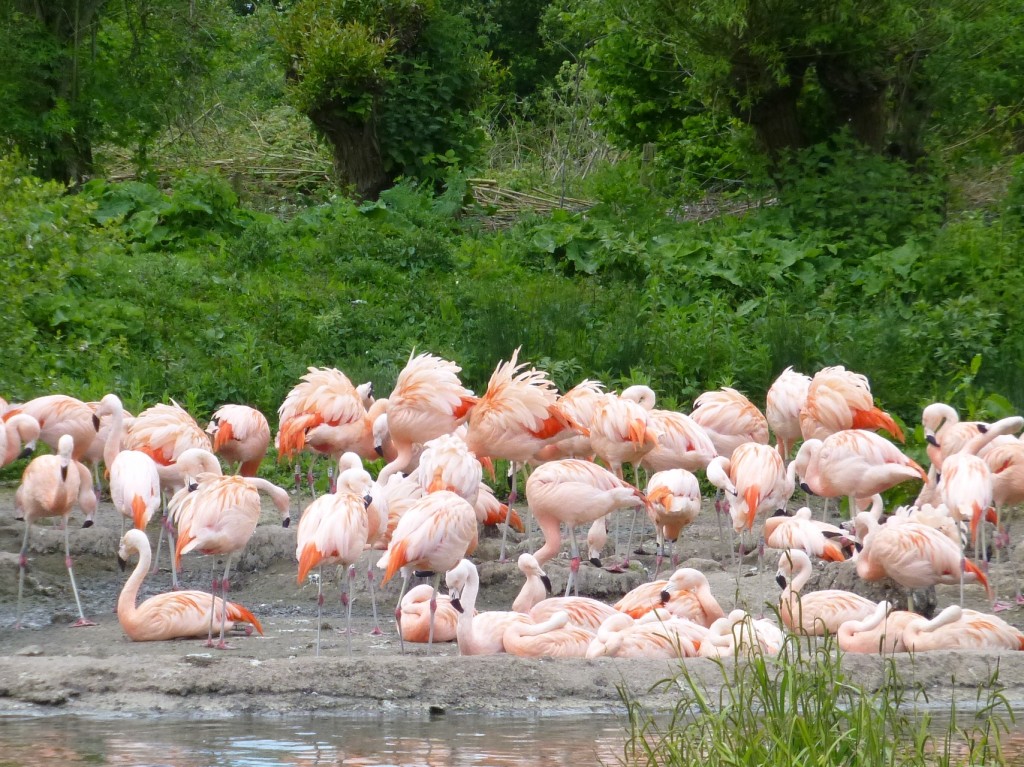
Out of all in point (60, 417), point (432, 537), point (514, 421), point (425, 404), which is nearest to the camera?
point (432, 537)

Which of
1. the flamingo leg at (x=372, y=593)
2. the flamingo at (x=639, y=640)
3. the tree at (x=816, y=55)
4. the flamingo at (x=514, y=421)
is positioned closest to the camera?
the flamingo at (x=639, y=640)

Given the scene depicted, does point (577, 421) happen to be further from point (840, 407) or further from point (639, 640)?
point (639, 640)

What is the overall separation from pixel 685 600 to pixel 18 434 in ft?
12.5

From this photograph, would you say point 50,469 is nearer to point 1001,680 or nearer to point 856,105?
point 1001,680

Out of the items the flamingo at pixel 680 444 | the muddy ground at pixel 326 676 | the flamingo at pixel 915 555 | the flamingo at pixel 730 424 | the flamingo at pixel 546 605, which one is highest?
the flamingo at pixel 730 424

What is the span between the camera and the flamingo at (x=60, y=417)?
8047 millimetres

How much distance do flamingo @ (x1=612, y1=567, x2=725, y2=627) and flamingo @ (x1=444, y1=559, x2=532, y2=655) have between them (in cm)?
57

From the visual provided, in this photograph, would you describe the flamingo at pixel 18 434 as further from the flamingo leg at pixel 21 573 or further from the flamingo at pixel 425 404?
the flamingo at pixel 425 404

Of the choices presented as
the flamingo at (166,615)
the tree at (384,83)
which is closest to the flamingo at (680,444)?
the flamingo at (166,615)

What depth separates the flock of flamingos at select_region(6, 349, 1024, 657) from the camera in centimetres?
593

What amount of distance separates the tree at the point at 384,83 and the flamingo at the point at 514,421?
297 inches

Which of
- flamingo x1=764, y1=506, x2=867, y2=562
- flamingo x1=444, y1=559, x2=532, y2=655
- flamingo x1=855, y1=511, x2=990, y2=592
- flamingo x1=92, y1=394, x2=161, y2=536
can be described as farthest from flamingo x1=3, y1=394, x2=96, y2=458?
flamingo x1=855, y1=511, x2=990, y2=592

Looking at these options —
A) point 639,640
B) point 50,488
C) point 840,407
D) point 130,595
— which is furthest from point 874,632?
point 50,488

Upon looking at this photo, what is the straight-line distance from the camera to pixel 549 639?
5.70 meters
